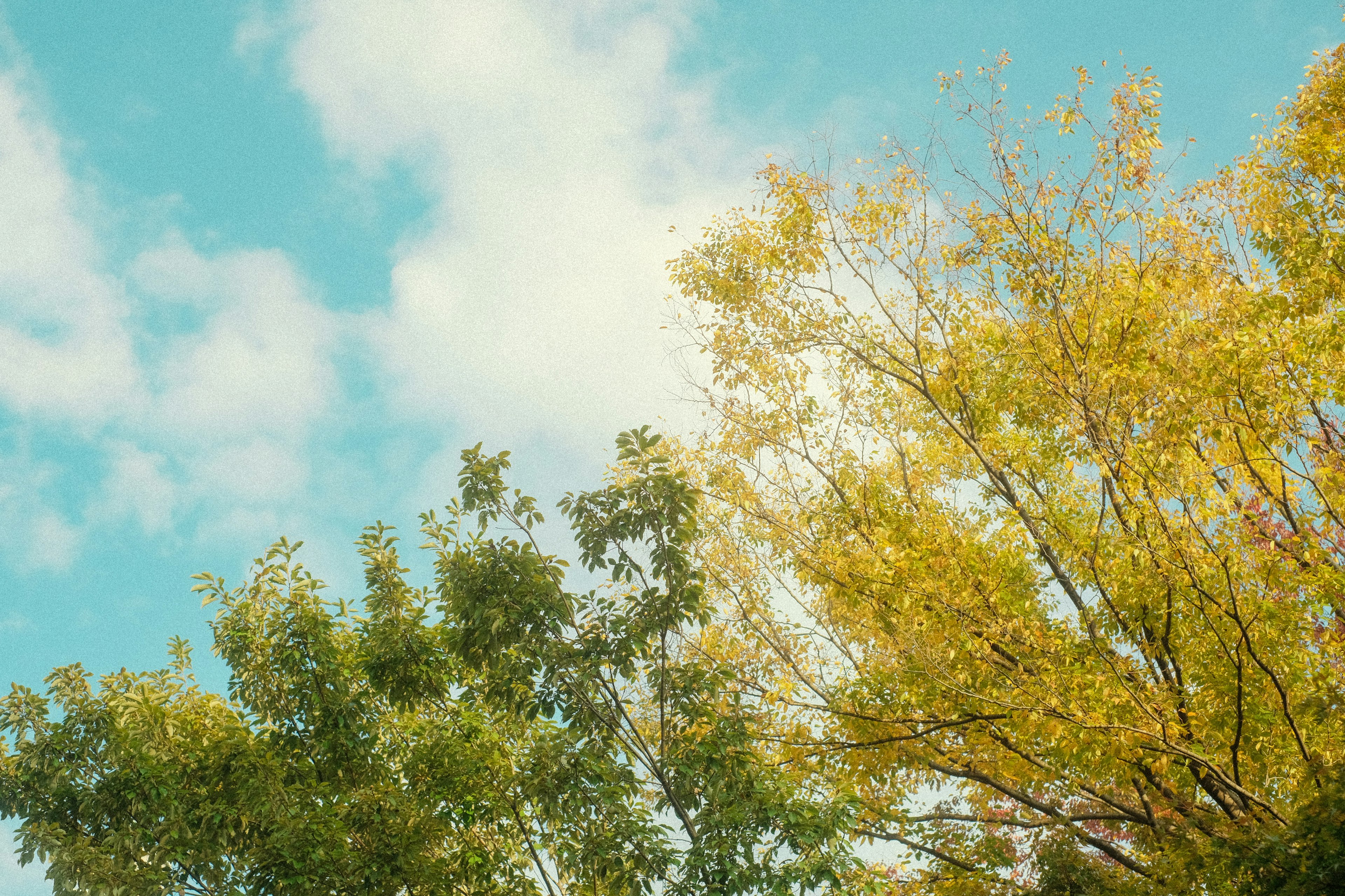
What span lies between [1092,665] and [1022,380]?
2902 millimetres

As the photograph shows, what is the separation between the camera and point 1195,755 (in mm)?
7070

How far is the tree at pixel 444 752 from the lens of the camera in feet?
25.2

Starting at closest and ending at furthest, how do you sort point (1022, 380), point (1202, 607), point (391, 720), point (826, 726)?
1. point (1202, 607)
2. point (826, 726)
3. point (1022, 380)
4. point (391, 720)

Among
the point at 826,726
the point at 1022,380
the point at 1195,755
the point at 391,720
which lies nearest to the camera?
the point at 1195,755

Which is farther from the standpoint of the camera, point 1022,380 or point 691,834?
point 1022,380

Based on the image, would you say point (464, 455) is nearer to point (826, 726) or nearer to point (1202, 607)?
point (826, 726)

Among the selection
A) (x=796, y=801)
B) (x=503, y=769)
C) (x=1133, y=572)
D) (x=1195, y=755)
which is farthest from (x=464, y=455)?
(x=1195, y=755)

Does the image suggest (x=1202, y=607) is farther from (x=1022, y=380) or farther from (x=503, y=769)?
(x=503, y=769)

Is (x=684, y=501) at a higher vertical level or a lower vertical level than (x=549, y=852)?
higher

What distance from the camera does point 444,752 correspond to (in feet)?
30.3

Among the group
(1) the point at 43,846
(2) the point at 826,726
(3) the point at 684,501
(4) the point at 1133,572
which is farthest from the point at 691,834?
(1) the point at 43,846

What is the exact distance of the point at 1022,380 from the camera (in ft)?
32.7

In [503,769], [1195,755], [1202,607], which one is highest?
[503,769]

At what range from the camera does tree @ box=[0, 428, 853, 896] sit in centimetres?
770
